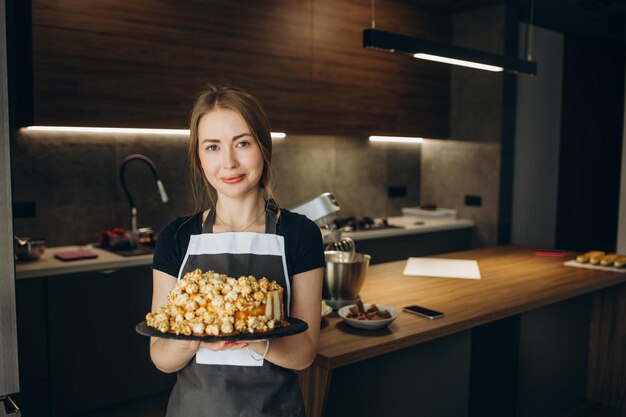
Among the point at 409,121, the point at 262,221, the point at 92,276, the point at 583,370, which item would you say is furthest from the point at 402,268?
the point at 409,121

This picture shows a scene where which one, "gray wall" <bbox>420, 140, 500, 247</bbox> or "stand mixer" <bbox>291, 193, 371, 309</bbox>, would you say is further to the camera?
"gray wall" <bbox>420, 140, 500, 247</bbox>

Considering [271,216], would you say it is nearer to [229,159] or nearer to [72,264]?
[229,159]

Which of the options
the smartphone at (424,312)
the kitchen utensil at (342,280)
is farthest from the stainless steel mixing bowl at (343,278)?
the smartphone at (424,312)

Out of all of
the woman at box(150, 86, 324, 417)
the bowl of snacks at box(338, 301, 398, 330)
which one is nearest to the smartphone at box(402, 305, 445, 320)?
the bowl of snacks at box(338, 301, 398, 330)

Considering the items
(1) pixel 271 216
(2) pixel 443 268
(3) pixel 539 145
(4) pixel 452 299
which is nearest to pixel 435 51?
(2) pixel 443 268

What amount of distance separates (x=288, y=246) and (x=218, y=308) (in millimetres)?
272

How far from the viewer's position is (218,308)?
1063 millimetres

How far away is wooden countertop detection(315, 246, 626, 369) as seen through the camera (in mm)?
1787

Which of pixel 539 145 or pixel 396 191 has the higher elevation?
pixel 539 145

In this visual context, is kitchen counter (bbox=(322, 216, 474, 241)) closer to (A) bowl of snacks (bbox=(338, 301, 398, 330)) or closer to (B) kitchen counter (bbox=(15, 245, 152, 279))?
(B) kitchen counter (bbox=(15, 245, 152, 279))

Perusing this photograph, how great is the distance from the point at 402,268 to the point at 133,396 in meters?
1.54

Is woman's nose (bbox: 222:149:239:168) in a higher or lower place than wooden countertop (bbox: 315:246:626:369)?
higher

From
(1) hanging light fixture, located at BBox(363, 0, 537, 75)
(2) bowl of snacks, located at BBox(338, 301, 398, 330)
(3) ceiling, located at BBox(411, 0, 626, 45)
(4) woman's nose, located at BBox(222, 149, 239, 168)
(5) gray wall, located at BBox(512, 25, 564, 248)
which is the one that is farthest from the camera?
(5) gray wall, located at BBox(512, 25, 564, 248)

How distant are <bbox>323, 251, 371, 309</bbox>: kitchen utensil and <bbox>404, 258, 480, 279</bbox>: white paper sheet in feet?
2.15
